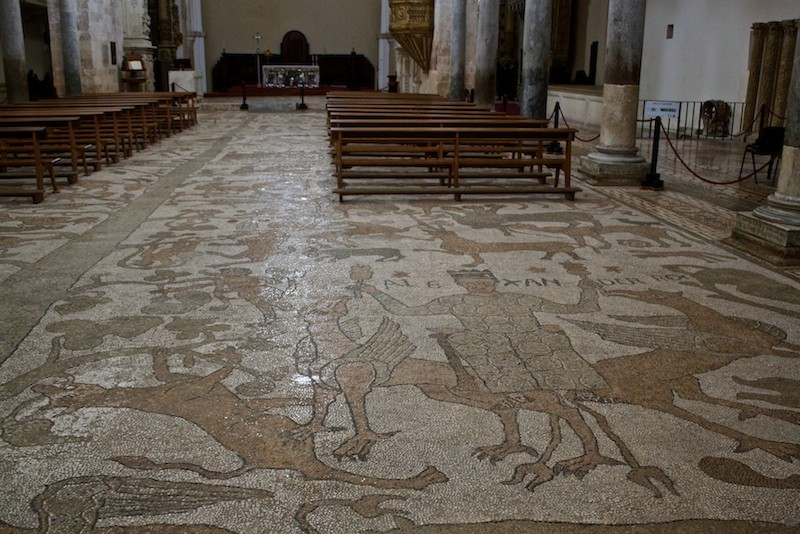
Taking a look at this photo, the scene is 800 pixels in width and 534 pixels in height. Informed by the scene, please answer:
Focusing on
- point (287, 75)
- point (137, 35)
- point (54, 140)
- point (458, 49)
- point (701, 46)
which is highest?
point (137, 35)

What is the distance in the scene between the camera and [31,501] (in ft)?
8.28

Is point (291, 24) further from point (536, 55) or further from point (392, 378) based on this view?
point (392, 378)

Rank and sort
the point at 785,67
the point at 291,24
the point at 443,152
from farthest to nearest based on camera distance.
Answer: the point at 291,24 → the point at 785,67 → the point at 443,152

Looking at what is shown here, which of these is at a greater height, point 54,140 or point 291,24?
point 291,24

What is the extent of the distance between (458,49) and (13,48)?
8.87 metres

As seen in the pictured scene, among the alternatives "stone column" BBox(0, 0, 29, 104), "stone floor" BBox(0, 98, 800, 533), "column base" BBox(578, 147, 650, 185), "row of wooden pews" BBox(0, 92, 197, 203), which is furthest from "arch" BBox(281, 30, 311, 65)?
"stone floor" BBox(0, 98, 800, 533)

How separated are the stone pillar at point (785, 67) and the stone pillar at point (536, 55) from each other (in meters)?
4.43

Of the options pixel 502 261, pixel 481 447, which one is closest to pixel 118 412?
pixel 481 447

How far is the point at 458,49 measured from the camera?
651 inches

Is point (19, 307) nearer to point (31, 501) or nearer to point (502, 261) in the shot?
point (31, 501)

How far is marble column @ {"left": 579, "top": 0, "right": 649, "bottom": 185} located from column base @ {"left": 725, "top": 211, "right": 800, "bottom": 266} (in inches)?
118

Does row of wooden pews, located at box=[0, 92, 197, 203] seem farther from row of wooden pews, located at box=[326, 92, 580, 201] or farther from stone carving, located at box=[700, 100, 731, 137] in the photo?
stone carving, located at box=[700, 100, 731, 137]

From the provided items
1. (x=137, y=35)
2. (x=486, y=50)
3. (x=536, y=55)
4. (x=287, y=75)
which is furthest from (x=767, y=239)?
(x=287, y=75)

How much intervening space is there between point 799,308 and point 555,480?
2.73 metres
